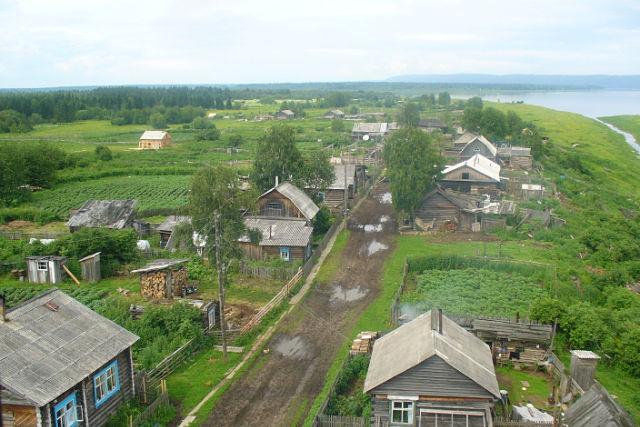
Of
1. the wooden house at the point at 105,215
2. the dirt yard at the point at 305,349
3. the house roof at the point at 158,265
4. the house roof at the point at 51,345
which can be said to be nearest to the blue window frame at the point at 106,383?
the house roof at the point at 51,345

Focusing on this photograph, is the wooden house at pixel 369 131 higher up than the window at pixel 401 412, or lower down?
higher up

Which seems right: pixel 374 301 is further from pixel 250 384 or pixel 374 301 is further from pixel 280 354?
pixel 250 384

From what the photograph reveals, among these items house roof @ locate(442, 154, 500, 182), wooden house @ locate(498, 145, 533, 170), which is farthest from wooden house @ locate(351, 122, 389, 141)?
house roof @ locate(442, 154, 500, 182)

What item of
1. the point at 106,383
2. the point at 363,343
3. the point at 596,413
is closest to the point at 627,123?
the point at 363,343

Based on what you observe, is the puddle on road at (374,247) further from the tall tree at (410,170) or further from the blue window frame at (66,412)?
the blue window frame at (66,412)

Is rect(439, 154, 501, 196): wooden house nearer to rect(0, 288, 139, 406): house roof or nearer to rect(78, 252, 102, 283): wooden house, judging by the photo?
rect(78, 252, 102, 283): wooden house

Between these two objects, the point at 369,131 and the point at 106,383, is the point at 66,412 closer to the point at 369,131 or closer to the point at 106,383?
the point at 106,383

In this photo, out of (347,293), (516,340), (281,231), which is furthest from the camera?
(281,231)
